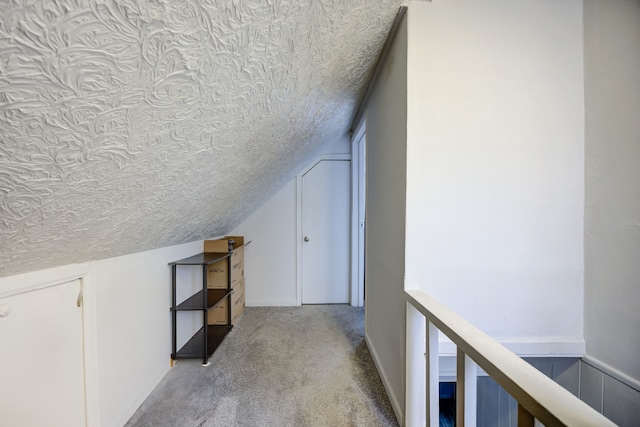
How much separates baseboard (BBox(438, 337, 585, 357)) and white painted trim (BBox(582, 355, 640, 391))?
33 mm

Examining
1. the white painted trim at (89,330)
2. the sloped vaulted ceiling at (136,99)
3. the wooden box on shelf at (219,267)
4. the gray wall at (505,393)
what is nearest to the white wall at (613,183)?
the gray wall at (505,393)

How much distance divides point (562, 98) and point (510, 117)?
254 mm

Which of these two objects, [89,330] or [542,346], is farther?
[542,346]

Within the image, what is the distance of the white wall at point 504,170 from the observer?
3.86 feet

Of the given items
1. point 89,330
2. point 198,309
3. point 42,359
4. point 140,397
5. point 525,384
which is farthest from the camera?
point 198,309

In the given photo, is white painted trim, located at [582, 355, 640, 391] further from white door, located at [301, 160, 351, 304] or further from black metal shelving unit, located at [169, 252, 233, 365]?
black metal shelving unit, located at [169, 252, 233, 365]

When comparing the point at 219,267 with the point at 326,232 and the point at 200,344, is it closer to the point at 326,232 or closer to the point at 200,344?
the point at 200,344

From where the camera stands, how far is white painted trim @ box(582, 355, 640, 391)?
3.44 feet

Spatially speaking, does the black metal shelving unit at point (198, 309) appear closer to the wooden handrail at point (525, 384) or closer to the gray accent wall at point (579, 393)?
the wooden handrail at point (525, 384)

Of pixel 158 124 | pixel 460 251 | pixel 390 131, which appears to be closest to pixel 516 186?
pixel 460 251

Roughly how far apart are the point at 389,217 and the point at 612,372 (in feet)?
3.88

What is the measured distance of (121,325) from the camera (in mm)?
1247

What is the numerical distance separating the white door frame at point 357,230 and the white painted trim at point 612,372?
1885 mm

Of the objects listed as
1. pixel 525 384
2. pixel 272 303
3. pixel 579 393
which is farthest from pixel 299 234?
pixel 525 384
